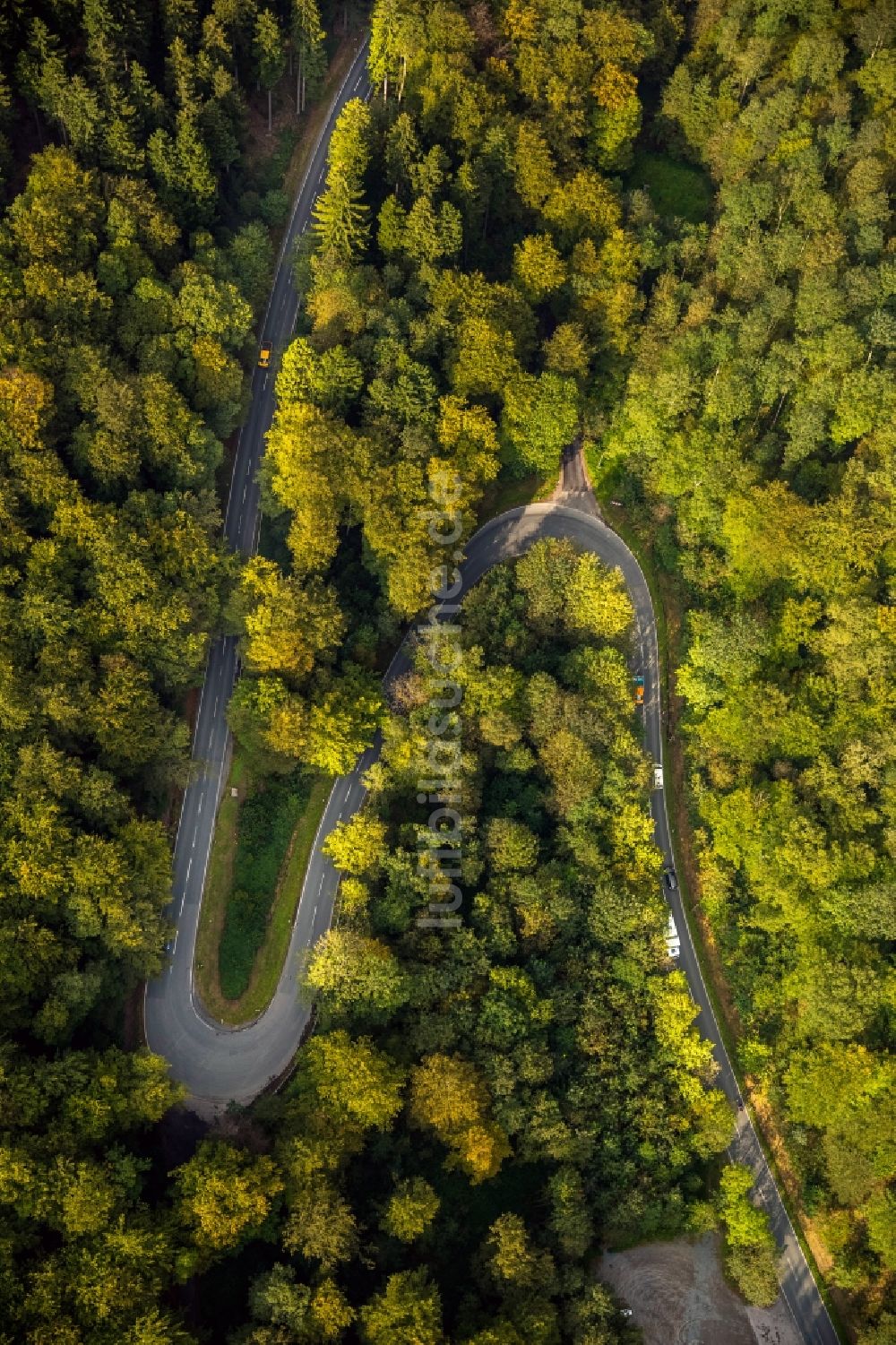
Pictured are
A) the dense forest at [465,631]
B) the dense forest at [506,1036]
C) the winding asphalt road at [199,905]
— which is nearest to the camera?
the dense forest at [506,1036]

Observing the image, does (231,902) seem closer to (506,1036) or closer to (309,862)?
(309,862)

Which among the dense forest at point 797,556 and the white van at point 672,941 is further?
the white van at point 672,941

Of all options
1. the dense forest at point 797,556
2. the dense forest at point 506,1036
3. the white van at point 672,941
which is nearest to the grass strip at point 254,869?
the dense forest at point 506,1036

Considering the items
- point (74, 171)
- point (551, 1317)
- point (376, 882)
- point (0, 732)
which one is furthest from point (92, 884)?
point (74, 171)

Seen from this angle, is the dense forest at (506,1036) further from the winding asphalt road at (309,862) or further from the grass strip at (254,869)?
the grass strip at (254,869)

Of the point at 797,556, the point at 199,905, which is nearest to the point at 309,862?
the point at 199,905

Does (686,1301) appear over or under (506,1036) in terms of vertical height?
under

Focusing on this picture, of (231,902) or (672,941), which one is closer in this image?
(231,902)
